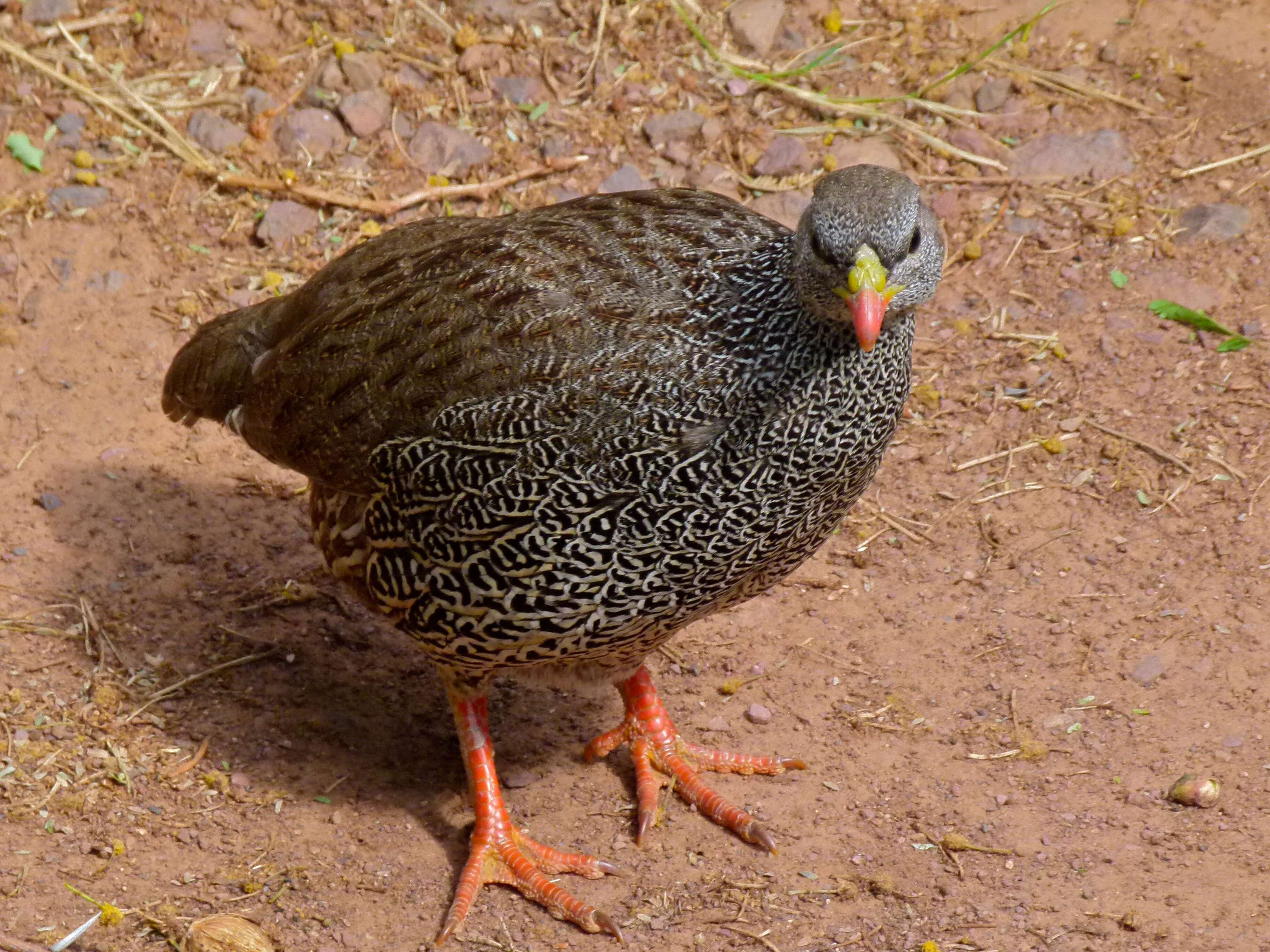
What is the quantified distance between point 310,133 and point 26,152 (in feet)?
4.63

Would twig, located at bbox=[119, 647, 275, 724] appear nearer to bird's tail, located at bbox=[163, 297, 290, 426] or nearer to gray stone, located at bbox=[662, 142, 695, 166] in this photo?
bird's tail, located at bbox=[163, 297, 290, 426]

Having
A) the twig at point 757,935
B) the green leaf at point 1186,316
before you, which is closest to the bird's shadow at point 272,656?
the twig at point 757,935

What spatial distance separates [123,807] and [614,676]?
1728 millimetres

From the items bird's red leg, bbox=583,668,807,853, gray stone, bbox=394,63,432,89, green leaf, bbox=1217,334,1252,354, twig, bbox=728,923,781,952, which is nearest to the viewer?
twig, bbox=728,923,781,952

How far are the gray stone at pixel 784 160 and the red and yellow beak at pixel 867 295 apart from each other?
3.61 meters

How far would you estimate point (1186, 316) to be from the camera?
6.45 meters

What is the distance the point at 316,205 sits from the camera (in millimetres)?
7055

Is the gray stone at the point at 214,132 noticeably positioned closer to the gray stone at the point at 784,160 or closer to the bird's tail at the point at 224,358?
the bird's tail at the point at 224,358

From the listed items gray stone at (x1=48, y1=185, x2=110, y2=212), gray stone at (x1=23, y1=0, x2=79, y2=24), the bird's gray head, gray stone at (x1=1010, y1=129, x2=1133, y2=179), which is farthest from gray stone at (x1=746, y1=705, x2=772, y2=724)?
gray stone at (x1=23, y1=0, x2=79, y2=24)

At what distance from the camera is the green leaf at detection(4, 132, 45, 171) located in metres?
7.08

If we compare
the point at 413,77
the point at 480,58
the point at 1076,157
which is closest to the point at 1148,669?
the point at 1076,157

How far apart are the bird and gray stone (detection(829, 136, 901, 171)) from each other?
2760mm

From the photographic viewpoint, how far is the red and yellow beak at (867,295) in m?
3.63

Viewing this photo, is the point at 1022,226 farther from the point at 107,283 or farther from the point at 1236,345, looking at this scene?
the point at 107,283
